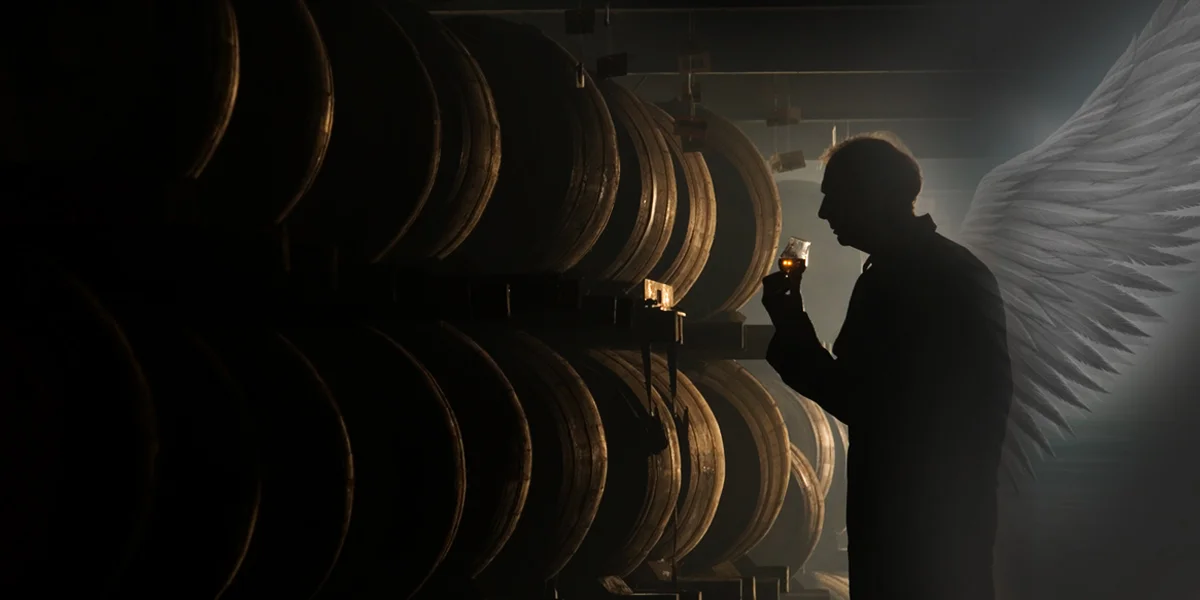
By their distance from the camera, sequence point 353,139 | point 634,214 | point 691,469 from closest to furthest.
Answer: point 353,139 < point 634,214 < point 691,469

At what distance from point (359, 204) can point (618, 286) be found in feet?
6.01

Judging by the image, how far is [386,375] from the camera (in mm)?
3297

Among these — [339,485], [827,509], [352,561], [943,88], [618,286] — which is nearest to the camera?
[339,485]

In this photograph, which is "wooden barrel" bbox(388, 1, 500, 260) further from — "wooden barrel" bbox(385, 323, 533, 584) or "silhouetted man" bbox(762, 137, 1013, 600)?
"silhouetted man" bbox(762, 137, 1013, 600)

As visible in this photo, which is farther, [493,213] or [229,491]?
[493,213]

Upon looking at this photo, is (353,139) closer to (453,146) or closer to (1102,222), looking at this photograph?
(453,146)

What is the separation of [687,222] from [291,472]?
288cm

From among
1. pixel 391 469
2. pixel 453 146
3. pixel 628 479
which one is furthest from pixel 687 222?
pixel 391 469

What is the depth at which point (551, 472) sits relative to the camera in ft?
12.9

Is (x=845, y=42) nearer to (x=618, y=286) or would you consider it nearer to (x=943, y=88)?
(x=943, y=88)

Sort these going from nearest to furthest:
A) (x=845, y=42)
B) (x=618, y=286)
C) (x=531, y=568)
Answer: (x=531, y=568) < (x=618, y=286) < (x=845, y=42)

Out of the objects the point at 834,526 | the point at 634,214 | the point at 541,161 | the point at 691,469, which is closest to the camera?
the point at 541,161

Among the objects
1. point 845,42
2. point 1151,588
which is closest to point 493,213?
point 845,42

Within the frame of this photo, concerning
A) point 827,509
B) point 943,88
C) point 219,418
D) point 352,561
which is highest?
point 943,88
